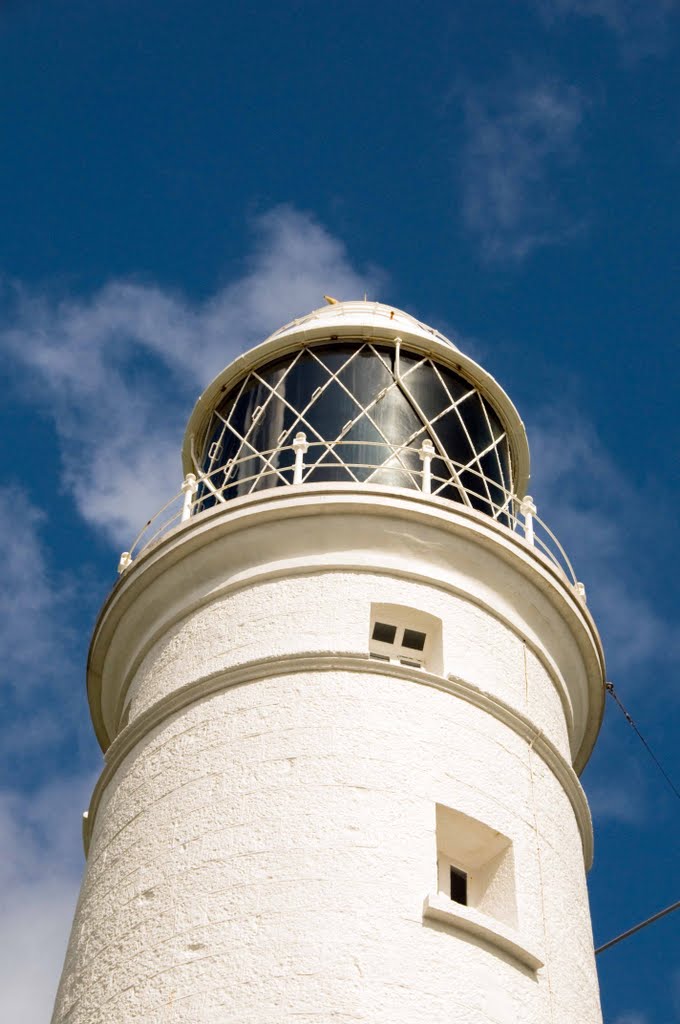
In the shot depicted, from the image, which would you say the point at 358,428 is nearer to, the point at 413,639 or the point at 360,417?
the point at 360,417

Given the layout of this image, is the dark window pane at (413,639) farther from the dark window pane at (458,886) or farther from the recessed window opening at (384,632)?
the dark window pane at (458,886)

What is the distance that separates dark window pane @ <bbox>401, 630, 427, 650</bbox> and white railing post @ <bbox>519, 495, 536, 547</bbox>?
2116 millimetres

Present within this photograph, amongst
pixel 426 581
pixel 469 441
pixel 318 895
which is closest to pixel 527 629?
pixel 426 581

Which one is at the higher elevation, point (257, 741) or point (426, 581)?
point (426, 581)

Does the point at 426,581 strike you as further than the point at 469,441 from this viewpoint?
No

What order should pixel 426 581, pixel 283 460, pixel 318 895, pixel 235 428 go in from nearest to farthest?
pixel 318 895 → pixel 426 581 → pixel 283 460 → pixel 235 428

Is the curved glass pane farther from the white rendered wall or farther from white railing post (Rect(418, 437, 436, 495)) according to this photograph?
the white rendered wall

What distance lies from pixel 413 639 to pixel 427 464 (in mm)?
2032

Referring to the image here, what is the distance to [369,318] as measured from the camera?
16.5 m

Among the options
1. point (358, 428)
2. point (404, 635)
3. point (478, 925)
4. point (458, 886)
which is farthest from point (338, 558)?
point (478, 925)

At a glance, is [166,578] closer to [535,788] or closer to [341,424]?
[341,424]

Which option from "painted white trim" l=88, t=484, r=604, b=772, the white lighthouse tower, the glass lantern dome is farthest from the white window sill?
the glass lantern dome

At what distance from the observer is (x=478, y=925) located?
10344mm

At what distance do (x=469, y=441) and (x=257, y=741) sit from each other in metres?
5.40
